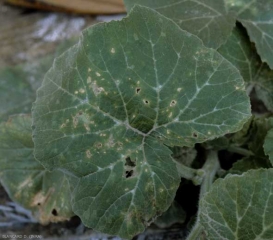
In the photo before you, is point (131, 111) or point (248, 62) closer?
point (131, 111)

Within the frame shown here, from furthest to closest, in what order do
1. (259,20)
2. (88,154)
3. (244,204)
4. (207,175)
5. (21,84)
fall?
(21,84) < (259,20) < (207,175) < (88,154) < (244,204)

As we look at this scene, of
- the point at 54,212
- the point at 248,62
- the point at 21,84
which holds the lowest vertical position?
the point at 54,212

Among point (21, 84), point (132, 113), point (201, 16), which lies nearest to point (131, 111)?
point (132, 113)

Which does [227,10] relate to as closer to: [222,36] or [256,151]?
[222,36]

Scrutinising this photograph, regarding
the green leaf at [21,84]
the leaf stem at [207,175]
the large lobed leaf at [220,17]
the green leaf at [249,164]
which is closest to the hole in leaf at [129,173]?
the leaf stem at [207,175]

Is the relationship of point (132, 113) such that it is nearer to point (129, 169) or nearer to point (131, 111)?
point (131, 111)

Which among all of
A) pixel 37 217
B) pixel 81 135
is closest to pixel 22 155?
pixel 37 217
